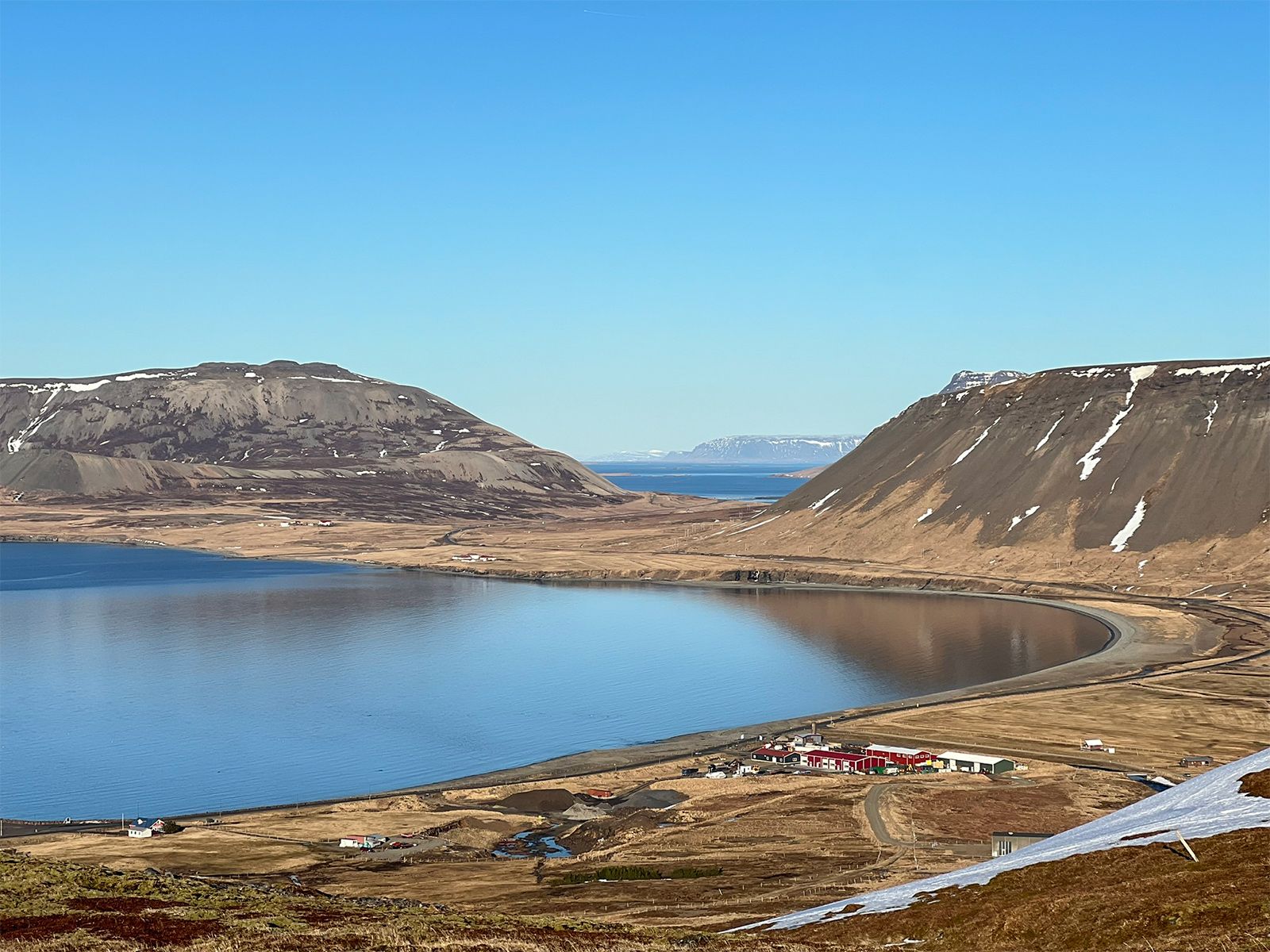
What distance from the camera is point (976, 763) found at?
74500 millimetres

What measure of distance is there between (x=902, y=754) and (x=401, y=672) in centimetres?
5387

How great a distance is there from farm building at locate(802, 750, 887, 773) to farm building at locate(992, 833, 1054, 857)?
72.9ft

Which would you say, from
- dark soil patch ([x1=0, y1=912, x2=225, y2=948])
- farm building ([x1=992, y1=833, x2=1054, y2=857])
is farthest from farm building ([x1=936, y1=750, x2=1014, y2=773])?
dark soil patch ([x1=0, y1=912, x2=225, y2=948])

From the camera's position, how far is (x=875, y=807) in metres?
63.5

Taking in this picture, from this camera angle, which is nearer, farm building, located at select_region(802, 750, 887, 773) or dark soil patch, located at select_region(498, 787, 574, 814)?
dark soil patch, located at select_region(498, 787, 574, 814)

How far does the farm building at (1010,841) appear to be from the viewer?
50.8 metres

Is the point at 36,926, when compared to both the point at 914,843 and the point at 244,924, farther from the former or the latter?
the point at 914,843

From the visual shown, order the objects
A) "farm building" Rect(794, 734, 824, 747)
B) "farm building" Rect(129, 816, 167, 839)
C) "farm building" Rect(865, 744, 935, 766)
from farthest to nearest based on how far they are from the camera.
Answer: "farm building" Rect(794, 734, 824, 747) → "farm building" Rect(865, 744, 935, 766) → "farm building" Rect(129, 816, 167, 839)

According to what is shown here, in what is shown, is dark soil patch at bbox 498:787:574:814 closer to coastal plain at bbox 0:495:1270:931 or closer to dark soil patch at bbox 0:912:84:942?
coastal plain at bbox 0:495:1270:931

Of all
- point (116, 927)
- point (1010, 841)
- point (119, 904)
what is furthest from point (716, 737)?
point (116, 927)

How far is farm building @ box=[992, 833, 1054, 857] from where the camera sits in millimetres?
50812

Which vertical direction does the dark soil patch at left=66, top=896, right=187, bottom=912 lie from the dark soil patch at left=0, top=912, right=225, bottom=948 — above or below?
below

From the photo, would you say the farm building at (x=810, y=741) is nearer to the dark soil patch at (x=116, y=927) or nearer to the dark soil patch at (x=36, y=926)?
the dark soil patch at (x=116, y=927)

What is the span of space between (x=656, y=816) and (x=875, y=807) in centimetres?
1072
